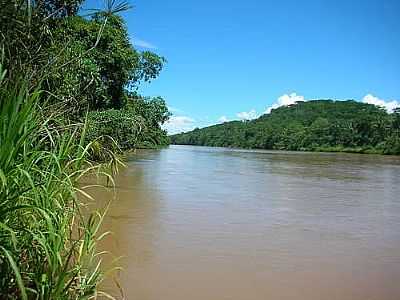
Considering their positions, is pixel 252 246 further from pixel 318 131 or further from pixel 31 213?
pixel 318 131

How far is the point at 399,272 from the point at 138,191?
640cm

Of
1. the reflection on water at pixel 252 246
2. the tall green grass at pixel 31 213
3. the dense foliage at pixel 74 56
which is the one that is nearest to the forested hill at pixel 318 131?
the dense foliage at pixel 74 56

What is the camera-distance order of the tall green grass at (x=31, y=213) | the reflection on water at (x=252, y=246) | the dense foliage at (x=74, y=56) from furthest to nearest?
the reflection on water at (x=252, y=246) → the dense foliage at (x=74, y=56) → the tall green grass at (x=31, y=213)

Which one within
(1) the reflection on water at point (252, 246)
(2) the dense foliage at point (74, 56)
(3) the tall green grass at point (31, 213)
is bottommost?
(1) the reflection on water at point (252, 246)

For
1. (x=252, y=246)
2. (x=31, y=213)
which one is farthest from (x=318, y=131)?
(x=31, y=213)

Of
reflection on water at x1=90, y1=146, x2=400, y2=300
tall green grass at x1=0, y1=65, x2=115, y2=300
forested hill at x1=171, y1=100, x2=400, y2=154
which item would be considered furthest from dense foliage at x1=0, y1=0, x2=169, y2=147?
forested hill at x1=171, y1=100, x2=400, y2=154

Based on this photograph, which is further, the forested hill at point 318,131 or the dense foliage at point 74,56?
the forested hill at point 318,131

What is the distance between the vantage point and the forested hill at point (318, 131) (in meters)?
53.1

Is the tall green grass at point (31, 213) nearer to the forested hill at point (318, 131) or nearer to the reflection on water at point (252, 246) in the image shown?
the reflection on water at point (252, 246)

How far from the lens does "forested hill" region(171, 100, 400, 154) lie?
2090 inches

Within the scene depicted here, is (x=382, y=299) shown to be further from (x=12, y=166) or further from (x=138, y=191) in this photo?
(x=138, y=191)

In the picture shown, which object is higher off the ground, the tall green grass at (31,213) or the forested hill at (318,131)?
the forested hill at (318,131)

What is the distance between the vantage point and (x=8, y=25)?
3012mm

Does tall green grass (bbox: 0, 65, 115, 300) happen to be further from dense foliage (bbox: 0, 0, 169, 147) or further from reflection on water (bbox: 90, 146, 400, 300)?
reflection on water (bbox: 90, 146, 400, 300)
